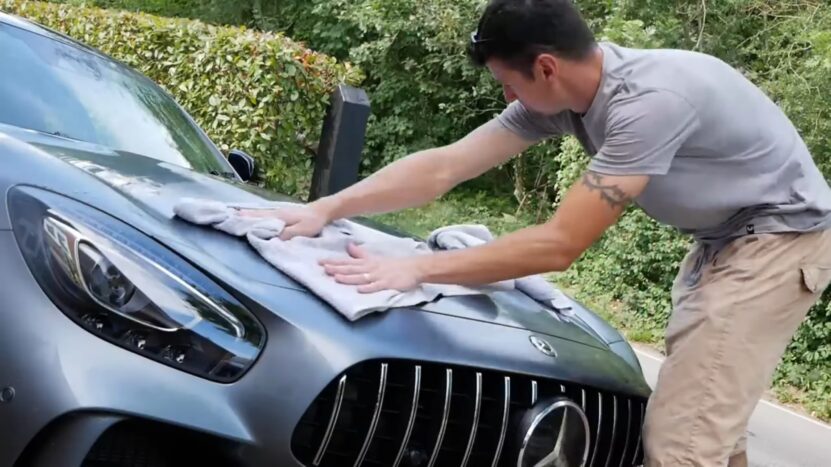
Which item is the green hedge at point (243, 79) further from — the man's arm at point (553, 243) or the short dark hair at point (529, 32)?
the man's arm at point (553, 243)

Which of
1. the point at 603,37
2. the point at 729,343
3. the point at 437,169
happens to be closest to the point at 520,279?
the point at 437,169

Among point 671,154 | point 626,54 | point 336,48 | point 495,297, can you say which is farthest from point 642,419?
point 336,48

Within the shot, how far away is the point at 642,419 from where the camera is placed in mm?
2553

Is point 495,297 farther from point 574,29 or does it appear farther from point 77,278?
point 77,278

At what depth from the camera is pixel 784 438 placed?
5.66 metres

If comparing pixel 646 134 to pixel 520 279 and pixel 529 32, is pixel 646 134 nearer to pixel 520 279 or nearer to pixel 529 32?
pixel 529 32

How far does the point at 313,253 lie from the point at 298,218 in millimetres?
254

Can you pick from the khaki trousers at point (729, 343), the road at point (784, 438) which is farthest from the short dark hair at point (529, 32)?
the road at point (784, 438)

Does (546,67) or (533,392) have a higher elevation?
(546,67)

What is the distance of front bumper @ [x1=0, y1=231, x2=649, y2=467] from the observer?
1718mm

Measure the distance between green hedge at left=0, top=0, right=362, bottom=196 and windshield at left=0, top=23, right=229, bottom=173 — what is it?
14.1 feet

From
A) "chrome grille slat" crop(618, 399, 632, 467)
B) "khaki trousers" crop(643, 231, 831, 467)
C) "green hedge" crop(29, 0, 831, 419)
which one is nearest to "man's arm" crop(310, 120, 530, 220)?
"khaki trousers" crop(643, 231, 831, 467)

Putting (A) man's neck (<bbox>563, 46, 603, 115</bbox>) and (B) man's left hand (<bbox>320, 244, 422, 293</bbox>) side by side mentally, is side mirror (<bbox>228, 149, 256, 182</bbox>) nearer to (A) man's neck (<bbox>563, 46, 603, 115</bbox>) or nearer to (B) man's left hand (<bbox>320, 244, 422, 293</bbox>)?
(B) man's left hand (<bbox>320, 244, 422, 293</bbox>)

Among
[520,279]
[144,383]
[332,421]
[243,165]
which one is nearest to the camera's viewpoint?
[144,383]
